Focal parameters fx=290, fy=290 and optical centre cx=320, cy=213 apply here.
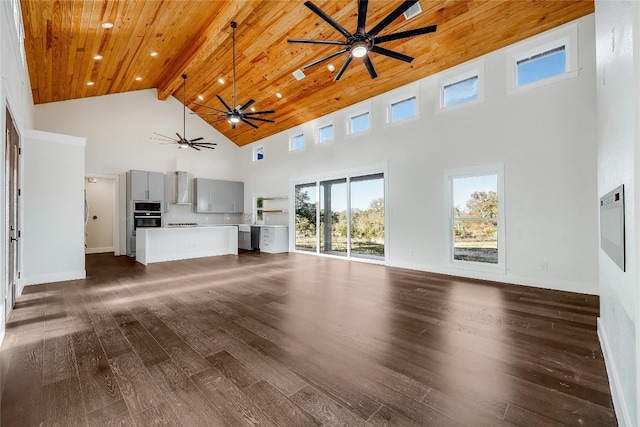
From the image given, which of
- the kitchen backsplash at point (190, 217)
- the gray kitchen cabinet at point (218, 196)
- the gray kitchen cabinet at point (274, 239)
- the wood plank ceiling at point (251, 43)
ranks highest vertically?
the wood plank ceiling at point (251, 43)

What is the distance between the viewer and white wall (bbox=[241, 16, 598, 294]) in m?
3.95

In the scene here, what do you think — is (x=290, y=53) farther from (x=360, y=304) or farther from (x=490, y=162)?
(x=360, y=304)

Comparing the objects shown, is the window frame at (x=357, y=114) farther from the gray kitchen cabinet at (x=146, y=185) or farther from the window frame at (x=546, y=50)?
the gray kitchen cabinet at (x=146, y=185)

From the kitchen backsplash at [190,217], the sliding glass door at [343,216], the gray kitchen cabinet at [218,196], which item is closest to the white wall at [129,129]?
the gray kitchen cabinet at [218,196]

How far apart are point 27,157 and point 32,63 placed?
2.05m

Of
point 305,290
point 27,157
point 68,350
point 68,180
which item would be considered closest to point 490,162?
point 305,290

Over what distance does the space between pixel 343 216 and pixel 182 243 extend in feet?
13.2

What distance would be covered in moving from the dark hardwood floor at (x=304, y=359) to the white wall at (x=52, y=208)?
2.10 feet

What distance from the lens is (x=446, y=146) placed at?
5.30 meters

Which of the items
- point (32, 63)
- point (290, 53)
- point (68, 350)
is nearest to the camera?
point (68, 350)

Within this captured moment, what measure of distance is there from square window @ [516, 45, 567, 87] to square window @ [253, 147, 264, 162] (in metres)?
7.33

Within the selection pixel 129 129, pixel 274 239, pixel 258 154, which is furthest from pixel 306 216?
pixel 129 129

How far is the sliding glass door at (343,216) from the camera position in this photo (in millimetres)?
6570

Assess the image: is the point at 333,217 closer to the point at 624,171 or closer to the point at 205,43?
the point at 205,43
